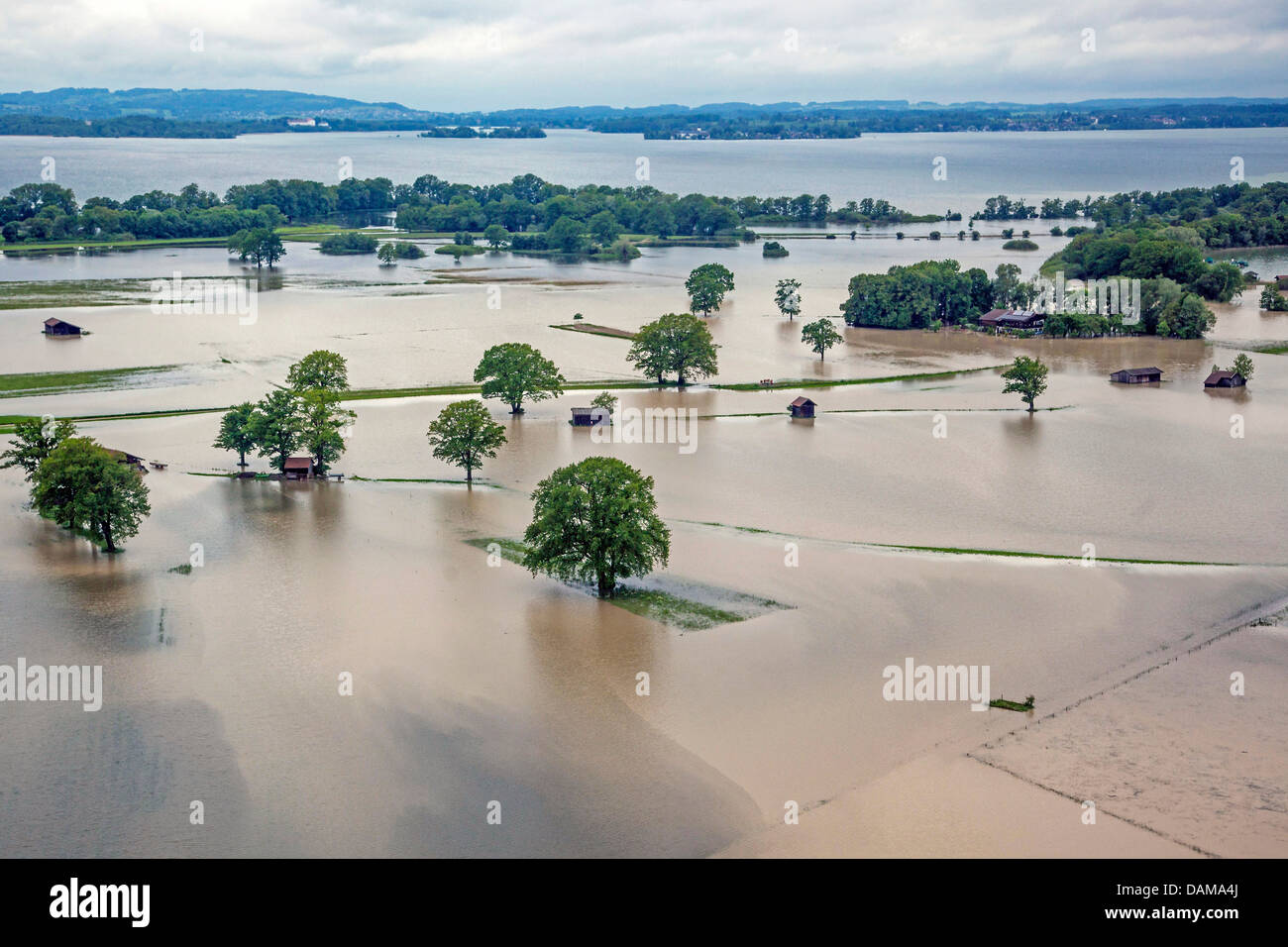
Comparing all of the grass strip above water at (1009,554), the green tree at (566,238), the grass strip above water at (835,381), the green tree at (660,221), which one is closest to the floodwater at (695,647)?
the grass strip above water at (1009,554)

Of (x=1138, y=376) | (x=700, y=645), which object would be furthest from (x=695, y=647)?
(x=1138, y=376)

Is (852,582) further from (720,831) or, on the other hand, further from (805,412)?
(805,412)

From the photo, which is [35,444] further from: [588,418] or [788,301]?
[788,301]

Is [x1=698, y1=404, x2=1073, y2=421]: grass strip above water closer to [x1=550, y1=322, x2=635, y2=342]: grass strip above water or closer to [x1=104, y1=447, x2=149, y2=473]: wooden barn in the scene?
[x1=550, y1=322, x2=635, y2=342]: grass strip above water

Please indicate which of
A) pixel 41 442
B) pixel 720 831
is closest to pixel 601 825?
pixel 720 831

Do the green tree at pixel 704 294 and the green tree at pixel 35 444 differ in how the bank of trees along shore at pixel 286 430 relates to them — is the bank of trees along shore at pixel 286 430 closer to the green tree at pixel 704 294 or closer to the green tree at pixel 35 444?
the green tree at pixel 35 444

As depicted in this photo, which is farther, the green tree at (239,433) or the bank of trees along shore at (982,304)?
the bank of trees along shore at (982,304)

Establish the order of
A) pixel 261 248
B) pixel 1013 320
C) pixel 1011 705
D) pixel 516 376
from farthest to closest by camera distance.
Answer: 1. pixel 261 248
2. pixel 1013 320
3. pixel 516 376
4. pixel 1011 705
